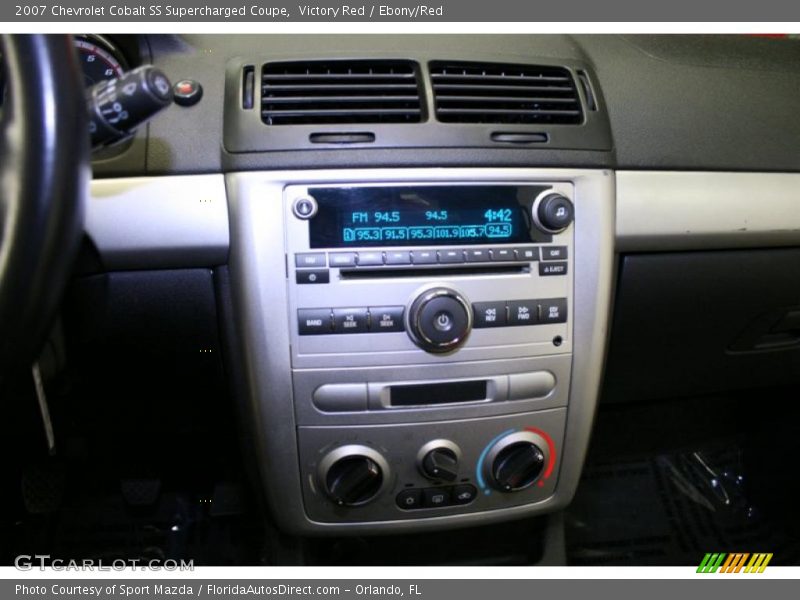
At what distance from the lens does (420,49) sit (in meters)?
0.71

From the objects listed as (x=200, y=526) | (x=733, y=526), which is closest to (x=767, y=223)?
(x=733, y=526)

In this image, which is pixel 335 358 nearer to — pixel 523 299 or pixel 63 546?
pixel 523 299

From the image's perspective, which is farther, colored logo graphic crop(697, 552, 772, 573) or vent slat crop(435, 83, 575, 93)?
colored logo graphic crop(697, 552, 772, 573)

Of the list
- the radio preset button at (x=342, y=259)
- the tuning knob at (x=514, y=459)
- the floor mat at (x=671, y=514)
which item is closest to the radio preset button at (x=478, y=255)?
the radio preset button at (x=342, y=259)

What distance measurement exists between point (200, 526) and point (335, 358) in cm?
61

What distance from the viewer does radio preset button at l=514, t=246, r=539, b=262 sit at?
0.70m

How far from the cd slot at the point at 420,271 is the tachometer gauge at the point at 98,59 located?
343mm

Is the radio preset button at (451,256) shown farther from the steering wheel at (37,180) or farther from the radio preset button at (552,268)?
the steering wheel at (37,180)

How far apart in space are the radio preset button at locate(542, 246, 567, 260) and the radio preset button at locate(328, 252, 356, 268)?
0.73 ft

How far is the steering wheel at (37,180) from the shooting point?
1.19 ft

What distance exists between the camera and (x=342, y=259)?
672mm

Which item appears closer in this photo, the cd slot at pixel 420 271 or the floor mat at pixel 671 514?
the cd slot at pixel 420 271

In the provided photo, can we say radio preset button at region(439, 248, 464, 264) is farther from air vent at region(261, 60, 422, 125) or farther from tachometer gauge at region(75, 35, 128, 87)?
tachometer gauge at region(75, 35, 128, 87)

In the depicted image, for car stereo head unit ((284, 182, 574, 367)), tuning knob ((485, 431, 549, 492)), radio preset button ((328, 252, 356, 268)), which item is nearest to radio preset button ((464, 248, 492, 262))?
car stereo head unit ((284, 182, 574, 367))
